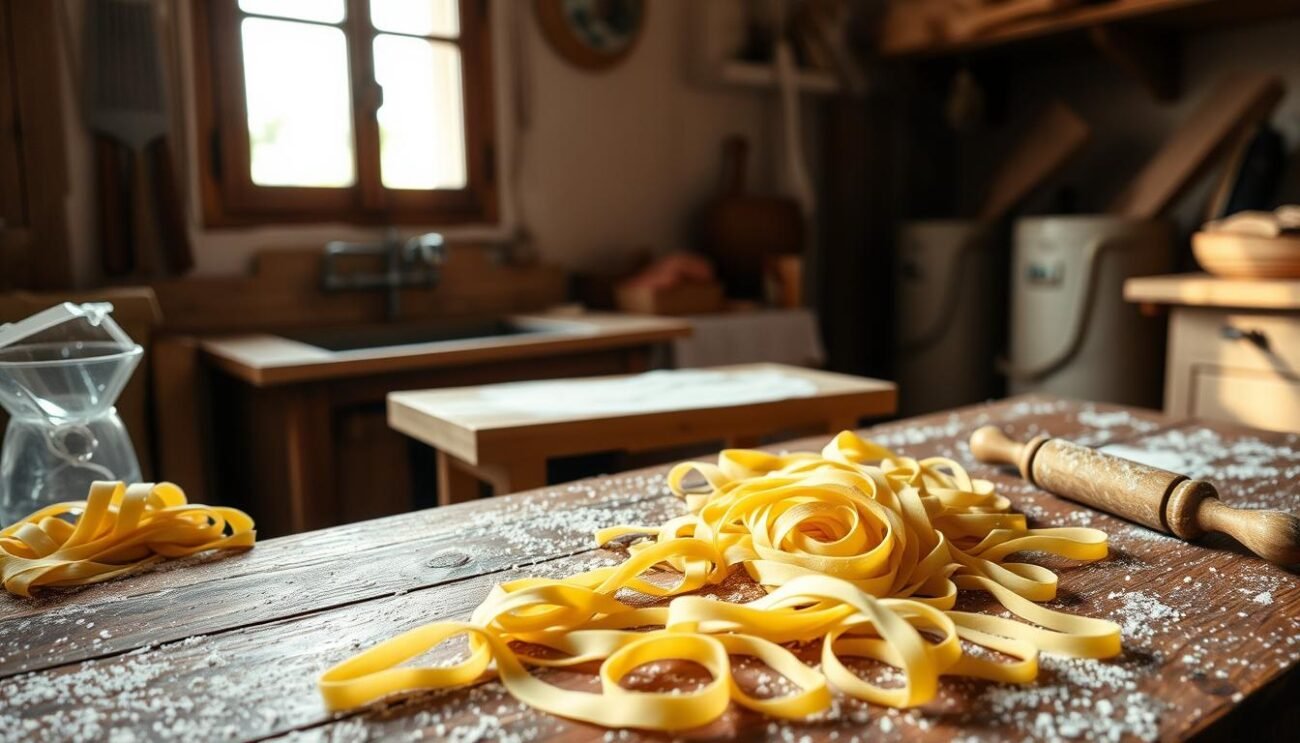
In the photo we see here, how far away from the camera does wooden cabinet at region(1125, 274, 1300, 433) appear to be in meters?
2.23

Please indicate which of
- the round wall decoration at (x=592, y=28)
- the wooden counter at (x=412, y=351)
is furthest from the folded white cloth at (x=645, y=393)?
the round wall decoration at (x=592, y=28)

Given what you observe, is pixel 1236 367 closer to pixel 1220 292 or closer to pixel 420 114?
pixel 1220 292

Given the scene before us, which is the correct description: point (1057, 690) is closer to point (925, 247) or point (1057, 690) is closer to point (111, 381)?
point (111, 381)

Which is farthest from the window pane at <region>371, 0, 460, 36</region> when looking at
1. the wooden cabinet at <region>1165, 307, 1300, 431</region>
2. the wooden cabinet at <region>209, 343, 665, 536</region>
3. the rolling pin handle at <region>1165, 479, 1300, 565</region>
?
the rolling pin handle at <region>1165, 479, 1300, 565</region>

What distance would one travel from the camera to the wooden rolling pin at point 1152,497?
31.5 inches

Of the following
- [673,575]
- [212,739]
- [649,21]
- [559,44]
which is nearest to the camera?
[212,739]

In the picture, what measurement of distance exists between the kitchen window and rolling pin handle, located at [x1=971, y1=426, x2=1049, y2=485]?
6.93 feet

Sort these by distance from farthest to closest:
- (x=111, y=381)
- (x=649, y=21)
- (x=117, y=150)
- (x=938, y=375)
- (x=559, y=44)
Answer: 1. (x=938, y=375)
2. (x=649, y=21)
3. (x=559, y=44)
4. (x=117, y=150)
5. (x=111, y=381)

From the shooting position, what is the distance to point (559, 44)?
313 centimetres

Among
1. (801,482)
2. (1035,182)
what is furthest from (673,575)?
(1035,182)

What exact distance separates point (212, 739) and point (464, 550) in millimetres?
344

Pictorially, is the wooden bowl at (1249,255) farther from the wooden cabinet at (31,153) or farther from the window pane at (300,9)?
the wooden cabinet at (31,153)

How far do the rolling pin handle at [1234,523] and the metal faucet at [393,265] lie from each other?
2.10 meters

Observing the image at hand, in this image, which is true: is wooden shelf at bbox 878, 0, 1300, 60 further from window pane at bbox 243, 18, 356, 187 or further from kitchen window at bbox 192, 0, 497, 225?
window pane at bbox 243, 18, 356, 187
